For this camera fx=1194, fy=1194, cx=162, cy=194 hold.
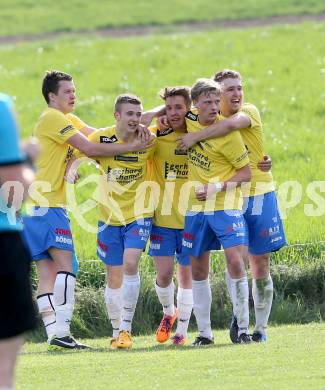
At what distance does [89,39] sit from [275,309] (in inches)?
754

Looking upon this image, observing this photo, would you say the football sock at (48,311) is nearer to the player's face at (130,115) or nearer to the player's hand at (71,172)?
the player's hand at (71,172)

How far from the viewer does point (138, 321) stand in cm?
1170

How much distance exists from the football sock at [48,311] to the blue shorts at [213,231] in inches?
48.7

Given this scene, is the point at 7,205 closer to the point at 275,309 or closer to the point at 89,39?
the point at 275,309

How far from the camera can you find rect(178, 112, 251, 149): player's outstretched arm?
947 cm

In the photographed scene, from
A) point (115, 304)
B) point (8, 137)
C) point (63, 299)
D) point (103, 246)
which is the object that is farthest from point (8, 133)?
point (115, 304)

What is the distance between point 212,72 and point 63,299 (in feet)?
43.9

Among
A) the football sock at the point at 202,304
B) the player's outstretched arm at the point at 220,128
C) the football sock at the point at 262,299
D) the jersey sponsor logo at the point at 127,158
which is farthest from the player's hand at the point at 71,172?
the football sock at the point at 262,299

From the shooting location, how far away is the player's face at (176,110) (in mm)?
9961

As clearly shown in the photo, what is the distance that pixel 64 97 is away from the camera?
1002cm

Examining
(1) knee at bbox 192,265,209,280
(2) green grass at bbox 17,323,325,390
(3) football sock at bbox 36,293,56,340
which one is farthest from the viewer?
(3) football sock at bbox 36,293,56,340

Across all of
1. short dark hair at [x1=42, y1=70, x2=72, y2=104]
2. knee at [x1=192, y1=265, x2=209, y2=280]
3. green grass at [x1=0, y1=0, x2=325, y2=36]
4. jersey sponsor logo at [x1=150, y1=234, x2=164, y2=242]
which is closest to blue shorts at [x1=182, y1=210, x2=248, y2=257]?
knee at [x1=192, y1=265, x2=209, y2=280]

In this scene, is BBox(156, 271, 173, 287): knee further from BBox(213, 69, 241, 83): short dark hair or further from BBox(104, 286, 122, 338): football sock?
BBox(213, 69, 241, 83): short dark hair

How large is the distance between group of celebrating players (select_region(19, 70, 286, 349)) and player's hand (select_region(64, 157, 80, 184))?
0.01 meters
